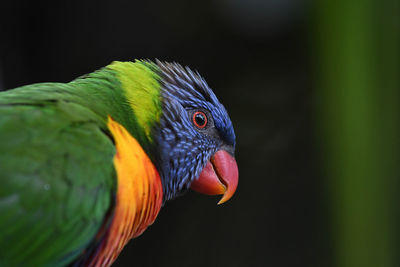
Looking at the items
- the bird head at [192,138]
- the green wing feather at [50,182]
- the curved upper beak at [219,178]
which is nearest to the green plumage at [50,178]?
the green wing feather at [50,182]

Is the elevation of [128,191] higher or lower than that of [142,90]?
lower

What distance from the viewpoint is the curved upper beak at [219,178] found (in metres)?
2.22

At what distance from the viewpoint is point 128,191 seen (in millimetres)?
1701

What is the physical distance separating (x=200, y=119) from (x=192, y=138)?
114mm

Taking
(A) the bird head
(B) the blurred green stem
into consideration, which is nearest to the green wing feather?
(A) the bird head

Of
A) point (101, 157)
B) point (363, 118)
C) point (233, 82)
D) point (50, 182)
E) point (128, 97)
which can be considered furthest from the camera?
point (233, 82)

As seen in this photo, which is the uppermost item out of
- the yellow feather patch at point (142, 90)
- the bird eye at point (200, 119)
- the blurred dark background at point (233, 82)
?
the yellow feather patch at point (142, 90)

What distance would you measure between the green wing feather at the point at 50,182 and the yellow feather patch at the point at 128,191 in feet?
0.22

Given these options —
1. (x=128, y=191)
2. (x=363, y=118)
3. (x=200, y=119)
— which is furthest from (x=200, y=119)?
(x=363, y=118)

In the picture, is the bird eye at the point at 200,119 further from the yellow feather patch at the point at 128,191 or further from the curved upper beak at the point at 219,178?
the yellow feather patch at the point at 128,191

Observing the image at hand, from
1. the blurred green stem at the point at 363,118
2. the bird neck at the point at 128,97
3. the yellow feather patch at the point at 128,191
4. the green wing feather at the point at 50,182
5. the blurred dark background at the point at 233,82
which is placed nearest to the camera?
the green wing feather at the point at 50,182

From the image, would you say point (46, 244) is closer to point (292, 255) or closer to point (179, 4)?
point (179, 4)

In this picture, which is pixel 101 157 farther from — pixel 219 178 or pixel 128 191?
pixel 219 178

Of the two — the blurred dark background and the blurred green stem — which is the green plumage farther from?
the blurred dark background
